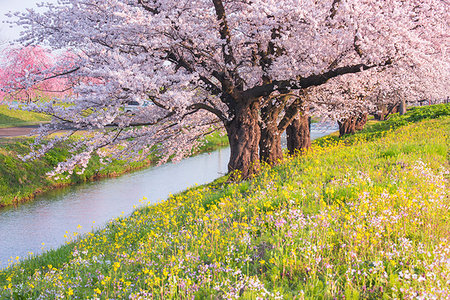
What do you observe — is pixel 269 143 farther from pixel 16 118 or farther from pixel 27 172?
pixel 16 118

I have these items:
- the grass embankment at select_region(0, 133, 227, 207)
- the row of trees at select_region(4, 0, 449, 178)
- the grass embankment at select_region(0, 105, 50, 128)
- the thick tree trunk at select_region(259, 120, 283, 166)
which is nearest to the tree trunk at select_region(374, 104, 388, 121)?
the grass embankment at select_region(0, 133, 227, 207)

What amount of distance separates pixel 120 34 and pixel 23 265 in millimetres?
7000

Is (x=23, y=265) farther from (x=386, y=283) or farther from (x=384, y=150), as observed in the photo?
(x=384, y=150)

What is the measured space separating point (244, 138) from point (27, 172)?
16.0 m

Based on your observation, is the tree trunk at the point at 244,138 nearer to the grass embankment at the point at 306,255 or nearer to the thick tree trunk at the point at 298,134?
the grass embankment at the point at 306,255

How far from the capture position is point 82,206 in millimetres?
18109

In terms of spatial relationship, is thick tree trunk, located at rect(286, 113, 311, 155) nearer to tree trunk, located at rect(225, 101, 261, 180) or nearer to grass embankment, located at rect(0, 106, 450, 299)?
tree trunk, located at rect(225, 101, 261, 180)

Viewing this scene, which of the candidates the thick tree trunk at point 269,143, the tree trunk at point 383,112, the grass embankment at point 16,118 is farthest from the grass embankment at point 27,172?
the tree trunk at point 383,112

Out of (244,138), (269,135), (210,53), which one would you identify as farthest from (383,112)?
(210,53)

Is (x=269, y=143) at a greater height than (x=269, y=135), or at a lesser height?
lesser

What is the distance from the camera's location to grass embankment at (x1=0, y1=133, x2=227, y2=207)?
19781 millimetres

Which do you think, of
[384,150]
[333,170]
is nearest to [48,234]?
[333,170]

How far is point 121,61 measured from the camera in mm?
9273

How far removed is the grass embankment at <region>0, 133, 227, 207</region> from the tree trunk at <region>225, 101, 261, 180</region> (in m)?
5.35
